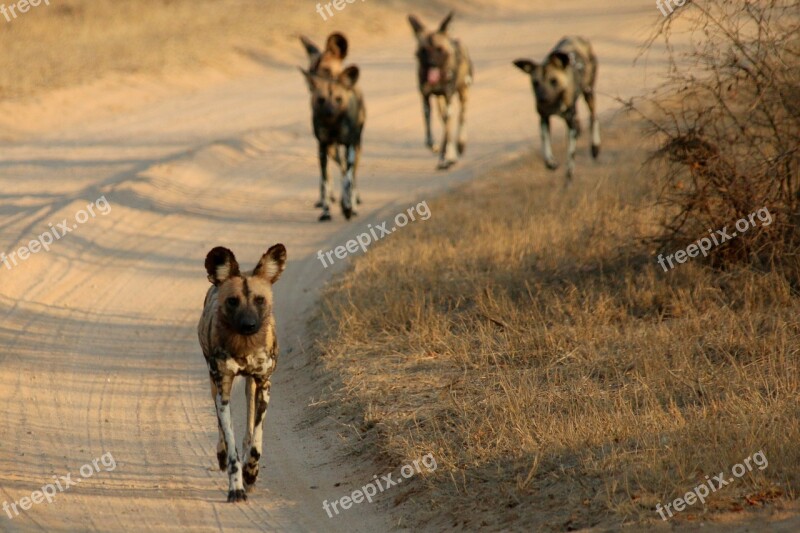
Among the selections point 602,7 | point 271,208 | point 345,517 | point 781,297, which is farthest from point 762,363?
point 602,7

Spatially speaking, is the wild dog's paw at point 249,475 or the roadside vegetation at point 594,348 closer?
the roadside vegetation at point 594,348

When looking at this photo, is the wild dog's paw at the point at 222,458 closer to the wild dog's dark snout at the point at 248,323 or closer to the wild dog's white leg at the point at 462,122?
the wild dog's dark snout at the point at 248,323

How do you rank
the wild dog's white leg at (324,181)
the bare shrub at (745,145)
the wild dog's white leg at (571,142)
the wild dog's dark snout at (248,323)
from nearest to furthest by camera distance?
the wild dog's dark snout at (248,323) → the bare shrub at (745,145) → the wild dog's white leg at (324,181) → the wild dog's white leg at (571,142)

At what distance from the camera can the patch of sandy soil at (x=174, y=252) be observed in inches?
221

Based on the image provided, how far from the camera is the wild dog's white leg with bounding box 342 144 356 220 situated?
1078 centimetres

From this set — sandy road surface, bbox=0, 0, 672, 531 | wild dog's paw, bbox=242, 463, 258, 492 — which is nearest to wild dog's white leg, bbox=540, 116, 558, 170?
sandy road surface, bbox=0, 0, 672, 531

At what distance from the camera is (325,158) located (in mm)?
10961

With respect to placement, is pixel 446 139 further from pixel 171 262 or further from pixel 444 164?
pixel 171 262

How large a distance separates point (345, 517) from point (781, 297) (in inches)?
142

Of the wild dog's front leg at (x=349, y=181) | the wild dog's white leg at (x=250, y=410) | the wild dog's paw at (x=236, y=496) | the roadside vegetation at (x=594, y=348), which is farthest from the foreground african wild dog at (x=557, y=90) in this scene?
the wild dog's paw at (x=236, y=496)

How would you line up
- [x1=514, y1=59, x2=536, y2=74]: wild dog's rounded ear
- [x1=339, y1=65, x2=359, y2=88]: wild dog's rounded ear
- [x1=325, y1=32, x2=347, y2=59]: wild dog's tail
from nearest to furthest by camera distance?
[x1=339, y1=65, x2=359, y2=88]: wild dog's rounded ear < [x1=325, y1=32, x2=347, y2=59]: wild dog's tail < [x1=514, y1=59, x2=536, y2=74]: wild dog's rounded ear

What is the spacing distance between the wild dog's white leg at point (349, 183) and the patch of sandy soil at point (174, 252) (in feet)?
0.60

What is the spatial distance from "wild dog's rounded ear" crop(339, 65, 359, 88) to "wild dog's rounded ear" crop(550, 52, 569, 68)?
2.47m

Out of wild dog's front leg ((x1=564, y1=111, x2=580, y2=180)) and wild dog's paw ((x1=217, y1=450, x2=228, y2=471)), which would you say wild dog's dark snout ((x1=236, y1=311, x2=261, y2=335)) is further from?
wild dog's front leg ((x1=564, y1=111, x2=580, y2=180))
